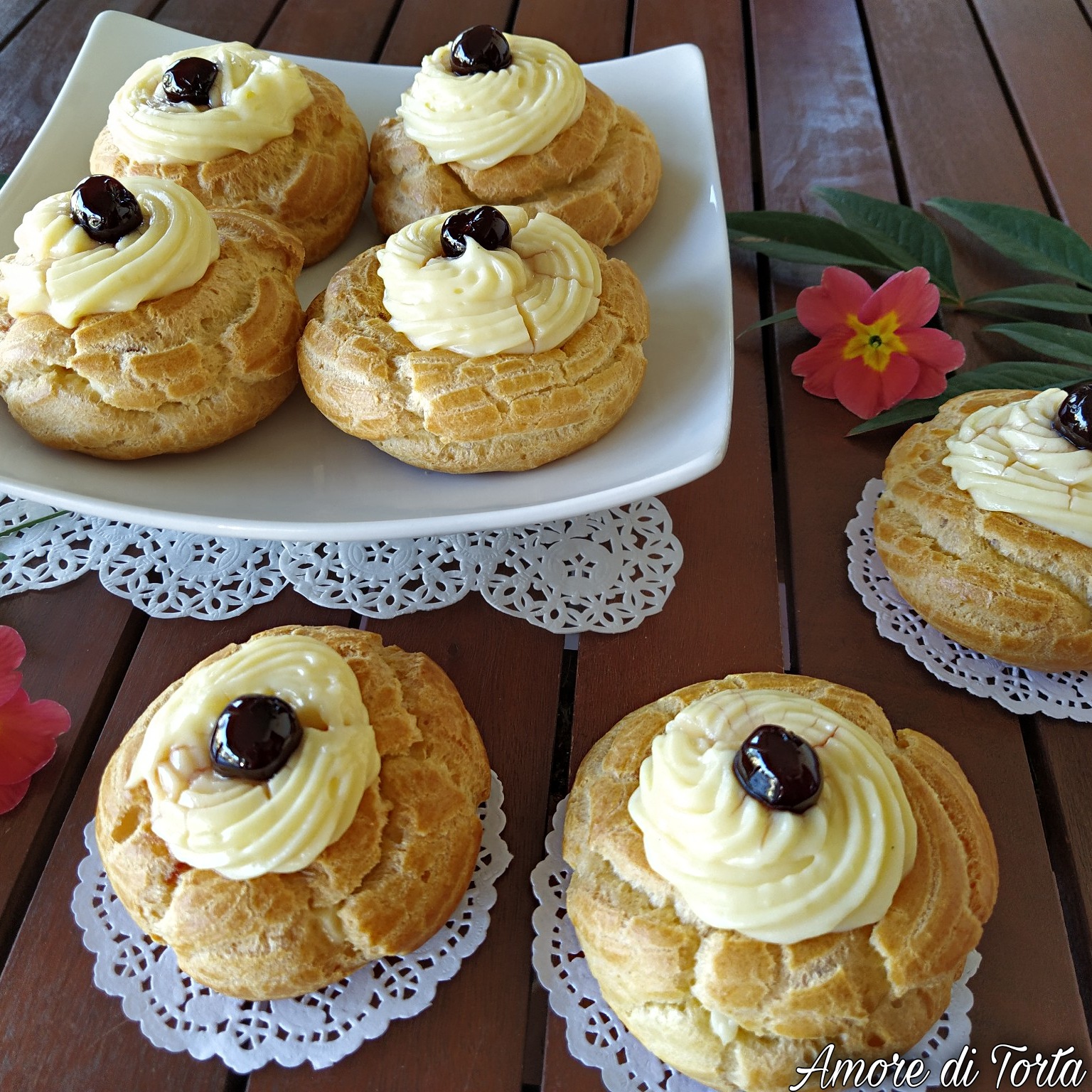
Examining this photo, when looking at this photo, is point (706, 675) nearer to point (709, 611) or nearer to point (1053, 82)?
point (709, 611)

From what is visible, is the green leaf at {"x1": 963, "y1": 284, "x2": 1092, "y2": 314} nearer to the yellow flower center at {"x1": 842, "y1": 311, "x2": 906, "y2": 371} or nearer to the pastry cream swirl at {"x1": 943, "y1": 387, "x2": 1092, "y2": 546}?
the yellow flower center at {"x1": 842, "y1": 311, "x2": 906, "y2": 371}

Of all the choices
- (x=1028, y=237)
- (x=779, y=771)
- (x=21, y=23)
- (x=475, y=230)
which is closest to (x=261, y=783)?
(x=779, y=771)

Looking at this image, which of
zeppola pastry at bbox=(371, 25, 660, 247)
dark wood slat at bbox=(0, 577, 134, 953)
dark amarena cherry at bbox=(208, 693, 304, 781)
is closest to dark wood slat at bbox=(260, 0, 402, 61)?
zeppola pastry at bbox=(371, 25, 660, 247)

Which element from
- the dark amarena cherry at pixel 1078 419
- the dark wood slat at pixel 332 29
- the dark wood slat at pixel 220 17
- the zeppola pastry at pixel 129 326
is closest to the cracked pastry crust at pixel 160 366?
the zeppola pastry at pixel 129 326

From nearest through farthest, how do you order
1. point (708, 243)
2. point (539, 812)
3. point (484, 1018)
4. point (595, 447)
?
point (484, 1018)
point (539, 812)
point (595, 447)
point (708, 243)

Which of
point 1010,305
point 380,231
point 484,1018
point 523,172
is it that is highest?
point 523,172

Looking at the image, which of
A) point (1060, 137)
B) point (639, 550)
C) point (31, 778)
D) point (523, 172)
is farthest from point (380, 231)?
point (1060, 137)

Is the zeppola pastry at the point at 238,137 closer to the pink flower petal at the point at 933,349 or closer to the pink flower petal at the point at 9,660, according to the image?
the pink flower petal at the point at 9,660

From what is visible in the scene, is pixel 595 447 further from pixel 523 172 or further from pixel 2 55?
pixel 2 55
